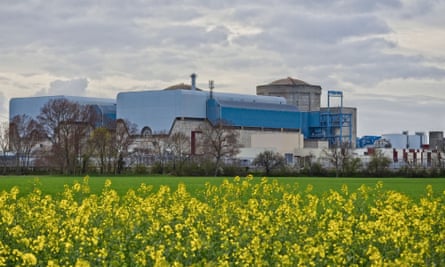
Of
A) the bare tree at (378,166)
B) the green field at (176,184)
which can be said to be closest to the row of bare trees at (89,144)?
the bare tree at (378,166)

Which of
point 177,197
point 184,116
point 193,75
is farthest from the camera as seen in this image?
point 193,75

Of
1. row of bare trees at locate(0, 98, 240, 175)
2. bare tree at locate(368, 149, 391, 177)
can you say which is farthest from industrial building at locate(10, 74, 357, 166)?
bare tree at locate(368, 149, 391, 177)

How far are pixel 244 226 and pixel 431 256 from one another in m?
2.95

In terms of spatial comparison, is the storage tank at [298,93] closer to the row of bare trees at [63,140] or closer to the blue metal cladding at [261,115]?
the blue metal cladding at [261,115]

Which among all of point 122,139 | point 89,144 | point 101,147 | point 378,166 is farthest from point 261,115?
point 89,144

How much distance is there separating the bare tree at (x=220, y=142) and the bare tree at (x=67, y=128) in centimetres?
1066

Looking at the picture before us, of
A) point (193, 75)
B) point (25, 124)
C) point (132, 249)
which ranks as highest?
point (193, 75)

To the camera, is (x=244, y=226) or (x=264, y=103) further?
(x=264, y=103)

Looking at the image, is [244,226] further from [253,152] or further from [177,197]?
[253,152]

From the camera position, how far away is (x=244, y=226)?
13.0m

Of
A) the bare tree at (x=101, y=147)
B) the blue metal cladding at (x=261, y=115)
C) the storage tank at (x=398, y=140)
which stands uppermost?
the blue metal cladding at (x=261, y=115)

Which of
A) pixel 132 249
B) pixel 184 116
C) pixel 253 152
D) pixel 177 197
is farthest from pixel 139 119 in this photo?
pixel 132 249

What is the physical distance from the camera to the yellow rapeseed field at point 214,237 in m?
10.2

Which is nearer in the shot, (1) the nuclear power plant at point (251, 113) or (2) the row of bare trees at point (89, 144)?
(2) the row of bare trees at point (89, 144)
